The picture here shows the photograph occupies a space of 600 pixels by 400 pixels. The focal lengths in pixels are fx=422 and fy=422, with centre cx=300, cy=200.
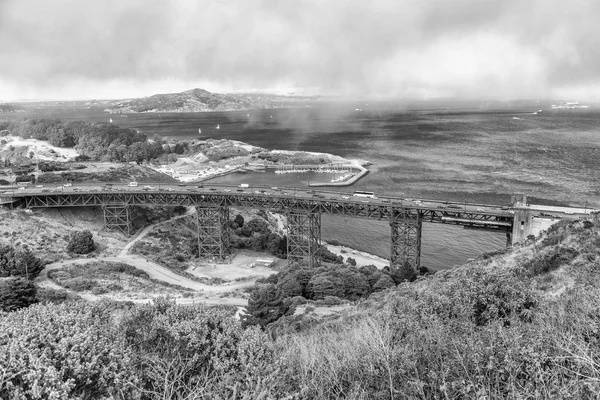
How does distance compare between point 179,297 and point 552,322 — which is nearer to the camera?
point 552,322

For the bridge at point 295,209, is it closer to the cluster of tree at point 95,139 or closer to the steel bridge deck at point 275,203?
the steel bridge deck at point 275,203

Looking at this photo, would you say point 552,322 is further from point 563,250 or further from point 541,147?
point 541,147

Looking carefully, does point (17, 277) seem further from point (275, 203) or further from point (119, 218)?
point (275, 203)

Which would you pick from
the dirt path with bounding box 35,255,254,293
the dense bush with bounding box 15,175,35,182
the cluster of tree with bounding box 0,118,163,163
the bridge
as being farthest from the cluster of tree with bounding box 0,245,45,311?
the cluster of tree with bounding box 0,118,163,163

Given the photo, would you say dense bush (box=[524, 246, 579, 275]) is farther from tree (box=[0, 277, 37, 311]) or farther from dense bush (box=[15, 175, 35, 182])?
dense bush (box=[15, 175, 35, 182])

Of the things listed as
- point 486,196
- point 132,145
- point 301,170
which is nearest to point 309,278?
point 486,196

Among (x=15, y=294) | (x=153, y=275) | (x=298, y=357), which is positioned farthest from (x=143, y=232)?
(x=298, y=357)

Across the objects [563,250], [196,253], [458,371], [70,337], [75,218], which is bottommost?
[196,253]
